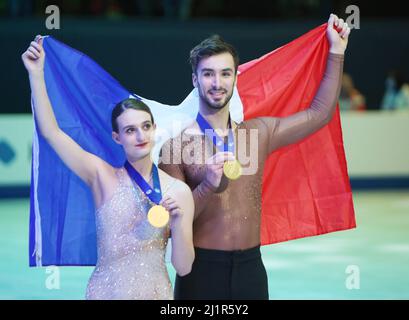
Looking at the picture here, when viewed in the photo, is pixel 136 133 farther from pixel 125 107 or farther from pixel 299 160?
pixel 299 160

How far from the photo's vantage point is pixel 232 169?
11.8 ft

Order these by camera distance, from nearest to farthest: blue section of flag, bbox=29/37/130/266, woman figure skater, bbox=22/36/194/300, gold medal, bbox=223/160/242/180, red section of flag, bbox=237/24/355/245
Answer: woman figure skater, bbox=22/36/194/300, gold medal, bbox=223/160/242/180, blue section of flag, bbox=29/37/130/266, red section of flag, bbox=237/24/355/245

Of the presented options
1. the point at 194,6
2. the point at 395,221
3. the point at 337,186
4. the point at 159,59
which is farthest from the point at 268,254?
the point at 194,6

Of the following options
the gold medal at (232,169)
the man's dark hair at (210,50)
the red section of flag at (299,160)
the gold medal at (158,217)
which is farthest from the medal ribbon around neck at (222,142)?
the red section of flag at (299,160)

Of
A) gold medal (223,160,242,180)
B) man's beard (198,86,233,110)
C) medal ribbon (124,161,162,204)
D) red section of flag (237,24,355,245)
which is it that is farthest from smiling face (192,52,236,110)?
red section of flag (237,24,355,245)

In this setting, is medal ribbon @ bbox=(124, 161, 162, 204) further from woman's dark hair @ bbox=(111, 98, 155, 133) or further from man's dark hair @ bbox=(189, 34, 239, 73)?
man's dark hair @ bbox=(189, 34, 239, 73)

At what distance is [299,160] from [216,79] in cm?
81

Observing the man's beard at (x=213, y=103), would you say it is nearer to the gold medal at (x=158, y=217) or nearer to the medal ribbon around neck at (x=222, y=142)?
the medal ribbon around neck at (x=222, y=142)

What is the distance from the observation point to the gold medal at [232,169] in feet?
11.6

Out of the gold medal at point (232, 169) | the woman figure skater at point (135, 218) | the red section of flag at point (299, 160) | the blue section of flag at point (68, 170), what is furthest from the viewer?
the red section of flag at point (299, 160)

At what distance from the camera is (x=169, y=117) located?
151 inches

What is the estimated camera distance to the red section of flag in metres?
4.14

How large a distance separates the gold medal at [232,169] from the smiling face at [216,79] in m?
0.25
